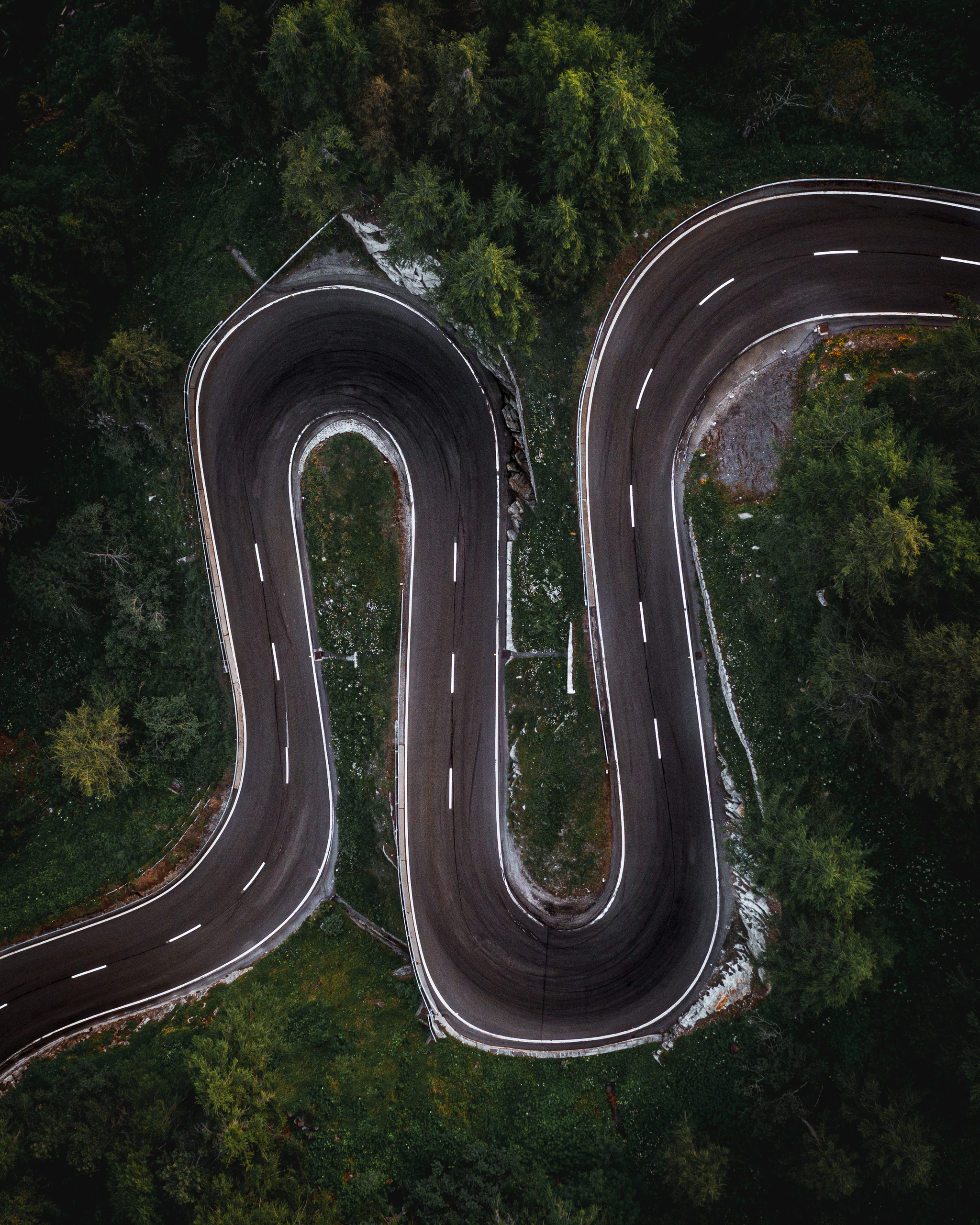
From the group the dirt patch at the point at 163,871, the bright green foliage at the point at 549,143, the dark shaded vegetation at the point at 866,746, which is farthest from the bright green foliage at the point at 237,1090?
the bright green foliage at the point at 549,143

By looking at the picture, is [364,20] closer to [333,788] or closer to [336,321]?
[336,321]

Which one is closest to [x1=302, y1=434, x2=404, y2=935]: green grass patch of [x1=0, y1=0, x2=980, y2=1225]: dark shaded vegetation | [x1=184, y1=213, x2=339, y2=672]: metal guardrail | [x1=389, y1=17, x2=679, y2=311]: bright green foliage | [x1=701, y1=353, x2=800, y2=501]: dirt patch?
[x1=0, y1=0, x2=980, y2=1225]: dark shaded vegetation

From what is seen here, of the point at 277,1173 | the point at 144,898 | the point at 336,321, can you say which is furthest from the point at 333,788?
the point at 336,321

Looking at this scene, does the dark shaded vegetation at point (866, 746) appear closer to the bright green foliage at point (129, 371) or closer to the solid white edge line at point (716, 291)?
the solid white edge line at point (716, 291)

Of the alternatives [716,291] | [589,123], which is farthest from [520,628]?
[589,123]

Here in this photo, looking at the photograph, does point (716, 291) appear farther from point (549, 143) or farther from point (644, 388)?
point (549, 143)

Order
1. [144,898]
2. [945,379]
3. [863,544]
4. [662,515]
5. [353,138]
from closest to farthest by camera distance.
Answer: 1. [863,544]
2. [945,379]
3. [353,138]
4. [662,515]
5. [144,898]
